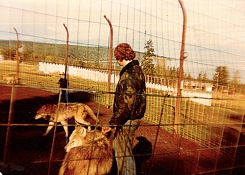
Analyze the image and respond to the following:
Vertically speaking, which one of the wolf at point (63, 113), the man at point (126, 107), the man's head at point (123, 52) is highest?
the man's head at point (123, 52)

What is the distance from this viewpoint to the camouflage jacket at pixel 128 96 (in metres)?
2.60

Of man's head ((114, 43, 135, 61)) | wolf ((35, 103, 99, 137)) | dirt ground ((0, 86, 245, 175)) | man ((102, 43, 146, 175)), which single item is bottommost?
dirt ground ((0, 86, 245, 175))

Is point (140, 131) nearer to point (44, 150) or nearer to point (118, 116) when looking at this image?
point (44, 150)

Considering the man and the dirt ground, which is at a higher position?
the man

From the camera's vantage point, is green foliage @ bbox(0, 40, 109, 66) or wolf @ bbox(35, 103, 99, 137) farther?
wolf @ bbox(35, 103, 99, 137)

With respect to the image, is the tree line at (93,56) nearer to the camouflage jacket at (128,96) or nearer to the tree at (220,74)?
the tree at (220,74)

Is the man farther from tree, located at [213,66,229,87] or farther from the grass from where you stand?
tree, located at [213,66,229,87]

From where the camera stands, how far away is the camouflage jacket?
260 cm

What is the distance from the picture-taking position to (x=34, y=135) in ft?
18.6

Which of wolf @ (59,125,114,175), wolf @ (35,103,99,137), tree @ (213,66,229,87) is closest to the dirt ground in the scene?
wolf @ (35,103,99,137)

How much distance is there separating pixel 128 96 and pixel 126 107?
0.45 feet

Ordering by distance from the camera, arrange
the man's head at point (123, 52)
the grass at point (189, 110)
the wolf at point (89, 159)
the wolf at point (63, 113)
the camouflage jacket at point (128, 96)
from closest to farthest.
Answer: the wolf at point (89, 159) < the camouflage jacket at point (128, 96) < the man's head at point (123, 52) < the grass at point (189, 110) < the wolf at point (63, 113)

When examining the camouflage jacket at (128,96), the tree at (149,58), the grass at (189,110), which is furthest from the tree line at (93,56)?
the camouflage jacket at (128,96)

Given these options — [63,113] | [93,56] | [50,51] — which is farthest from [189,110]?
[50,51]
